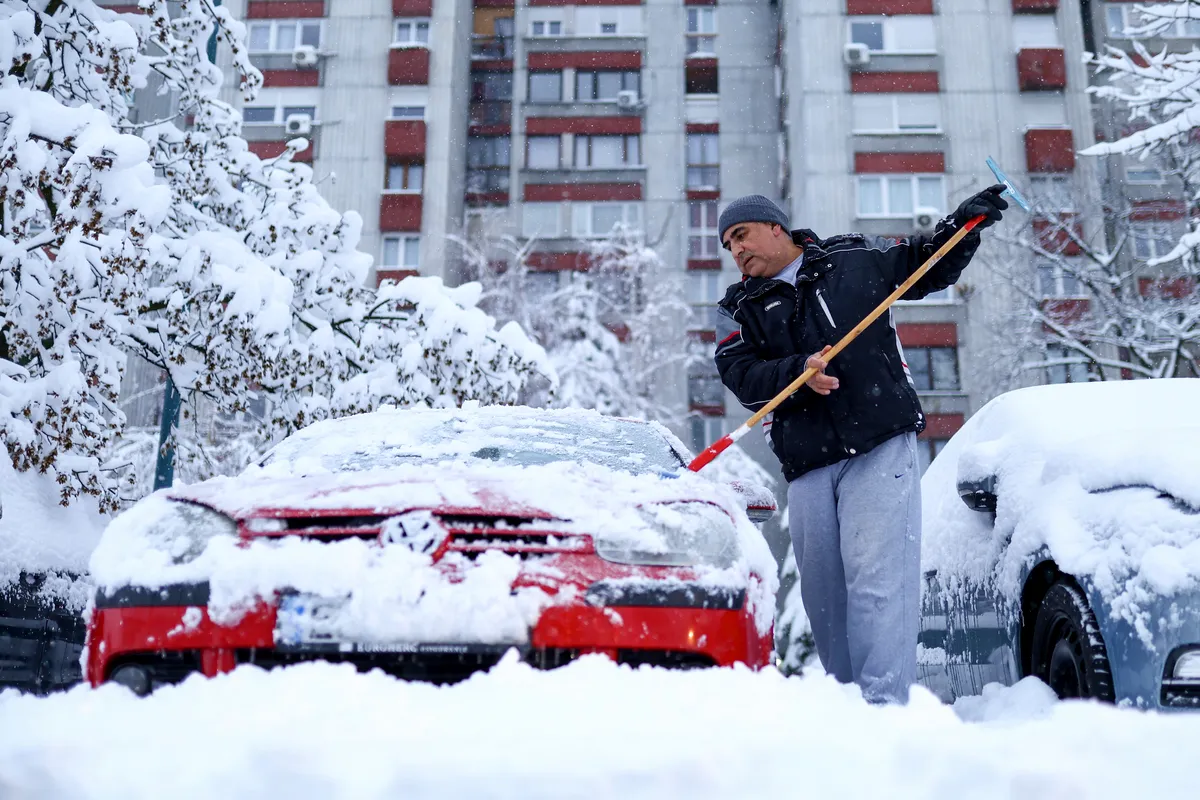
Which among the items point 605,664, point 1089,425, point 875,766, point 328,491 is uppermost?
point 1089,425

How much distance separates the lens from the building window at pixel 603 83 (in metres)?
30.5

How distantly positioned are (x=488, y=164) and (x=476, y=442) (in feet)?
90.4

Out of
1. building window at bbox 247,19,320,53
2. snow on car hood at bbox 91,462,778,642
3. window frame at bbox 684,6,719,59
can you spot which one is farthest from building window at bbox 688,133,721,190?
snow on car hood at bbox 91,462,778,642

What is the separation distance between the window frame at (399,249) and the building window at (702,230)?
7322 mm

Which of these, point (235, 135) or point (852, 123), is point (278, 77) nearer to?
point (852, 123)

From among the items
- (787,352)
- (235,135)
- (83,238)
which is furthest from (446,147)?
(787,352)

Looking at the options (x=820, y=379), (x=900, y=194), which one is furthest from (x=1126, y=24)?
(x=820, y=379)

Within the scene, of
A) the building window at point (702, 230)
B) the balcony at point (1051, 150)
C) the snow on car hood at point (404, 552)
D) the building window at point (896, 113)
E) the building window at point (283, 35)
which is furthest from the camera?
the building window at point (283, 35)

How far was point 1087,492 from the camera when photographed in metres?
3.25

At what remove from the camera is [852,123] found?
27422 millimetres

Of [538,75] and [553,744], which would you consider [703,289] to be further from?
[553,744]

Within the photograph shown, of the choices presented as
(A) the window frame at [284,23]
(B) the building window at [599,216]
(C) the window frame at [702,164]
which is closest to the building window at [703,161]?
(C) the window frame at [702,164]

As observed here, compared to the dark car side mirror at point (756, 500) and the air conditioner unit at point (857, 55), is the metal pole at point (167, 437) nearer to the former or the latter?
the dark car side mirror at point (756, 500)

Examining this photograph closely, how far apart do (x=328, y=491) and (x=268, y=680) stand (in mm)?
651
